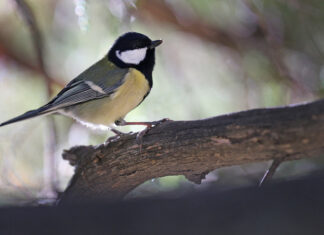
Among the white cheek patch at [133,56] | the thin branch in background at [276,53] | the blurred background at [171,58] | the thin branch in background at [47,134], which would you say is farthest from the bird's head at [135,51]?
the thin branch in background at [276,53]

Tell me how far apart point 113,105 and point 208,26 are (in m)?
1.71

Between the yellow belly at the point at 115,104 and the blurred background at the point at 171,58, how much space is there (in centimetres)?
74

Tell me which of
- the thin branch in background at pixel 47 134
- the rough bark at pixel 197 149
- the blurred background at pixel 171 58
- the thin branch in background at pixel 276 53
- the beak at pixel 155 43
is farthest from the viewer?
the thin branch in background at pixel 276 53

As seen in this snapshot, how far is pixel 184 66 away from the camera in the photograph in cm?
461

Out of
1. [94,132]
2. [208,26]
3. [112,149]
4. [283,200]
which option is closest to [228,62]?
[208,26]

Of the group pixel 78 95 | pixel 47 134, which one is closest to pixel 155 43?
pixel 78 95

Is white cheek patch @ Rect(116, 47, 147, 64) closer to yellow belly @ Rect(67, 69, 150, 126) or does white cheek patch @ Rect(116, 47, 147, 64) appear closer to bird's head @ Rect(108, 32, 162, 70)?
bird's head @ Rect(108, 32, 162, 70)

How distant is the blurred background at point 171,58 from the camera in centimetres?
400

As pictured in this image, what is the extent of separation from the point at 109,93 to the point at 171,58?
4.68 ft

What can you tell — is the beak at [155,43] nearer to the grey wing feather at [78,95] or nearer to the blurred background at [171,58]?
the grey wing feather at [78,95]

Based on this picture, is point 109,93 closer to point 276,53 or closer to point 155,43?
point 155,43

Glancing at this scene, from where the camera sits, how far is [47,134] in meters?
3.75

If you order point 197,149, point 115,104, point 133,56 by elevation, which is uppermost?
point 133,56

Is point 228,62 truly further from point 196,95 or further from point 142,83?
point 142,83
